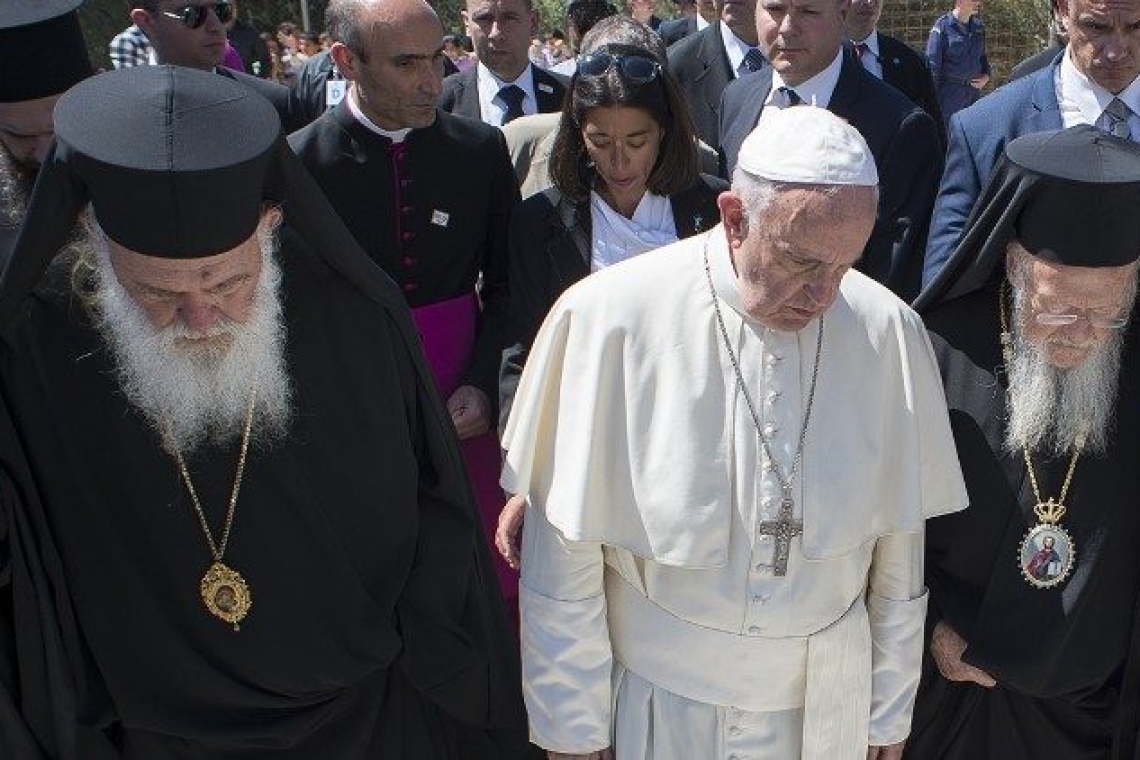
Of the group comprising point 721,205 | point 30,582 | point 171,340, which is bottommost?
point 30,582

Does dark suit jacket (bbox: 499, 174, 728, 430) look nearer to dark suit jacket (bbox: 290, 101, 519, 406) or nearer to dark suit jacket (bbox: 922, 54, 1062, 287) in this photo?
dark suit jacket (bbox: 290, 101, 519, 406)

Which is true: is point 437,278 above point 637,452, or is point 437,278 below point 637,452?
below

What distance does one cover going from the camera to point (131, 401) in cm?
270

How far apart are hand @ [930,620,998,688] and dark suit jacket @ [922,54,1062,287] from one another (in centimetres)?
102

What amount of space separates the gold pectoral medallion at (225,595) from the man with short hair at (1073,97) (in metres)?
2.17

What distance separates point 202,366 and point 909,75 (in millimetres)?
4476

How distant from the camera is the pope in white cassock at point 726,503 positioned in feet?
8.79

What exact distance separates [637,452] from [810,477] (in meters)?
0.35

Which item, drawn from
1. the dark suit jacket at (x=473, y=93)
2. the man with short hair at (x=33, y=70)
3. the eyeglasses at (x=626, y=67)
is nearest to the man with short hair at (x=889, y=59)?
the dark suit jacket at (x=473, y=93)

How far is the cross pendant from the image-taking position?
8.77ft

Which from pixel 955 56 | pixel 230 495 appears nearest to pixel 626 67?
pixel 230 495

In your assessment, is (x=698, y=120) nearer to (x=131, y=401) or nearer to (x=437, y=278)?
(x=437, y=278)

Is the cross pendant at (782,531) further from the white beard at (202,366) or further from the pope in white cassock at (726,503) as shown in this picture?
the white beard at (202,366)

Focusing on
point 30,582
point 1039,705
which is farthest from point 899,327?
point 30,582
